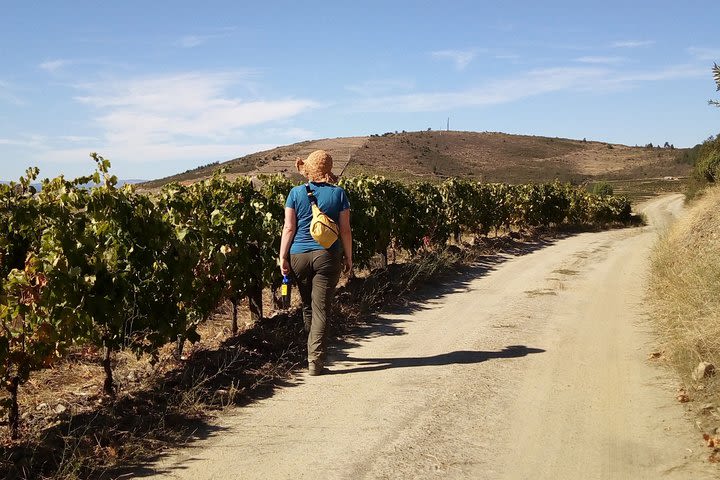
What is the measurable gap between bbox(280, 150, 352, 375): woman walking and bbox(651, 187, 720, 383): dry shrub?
10.6 ft

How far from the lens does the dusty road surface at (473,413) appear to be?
12.8ft

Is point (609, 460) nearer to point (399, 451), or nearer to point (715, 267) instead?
point (399, 451)

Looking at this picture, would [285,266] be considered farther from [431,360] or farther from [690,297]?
[690,297]

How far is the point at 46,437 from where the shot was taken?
413cm

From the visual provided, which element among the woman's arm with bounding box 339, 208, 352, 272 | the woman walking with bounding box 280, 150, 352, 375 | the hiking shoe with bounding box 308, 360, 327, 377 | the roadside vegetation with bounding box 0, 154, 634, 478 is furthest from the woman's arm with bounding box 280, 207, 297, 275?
the hiking shoe with bounding box 308, 360, 327, 377

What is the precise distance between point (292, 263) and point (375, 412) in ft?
5.28

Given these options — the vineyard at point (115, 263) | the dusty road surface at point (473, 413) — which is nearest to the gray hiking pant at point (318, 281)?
the dusty road surface at point (473, 413)

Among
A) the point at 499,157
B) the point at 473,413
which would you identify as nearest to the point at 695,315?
the point at 473,413

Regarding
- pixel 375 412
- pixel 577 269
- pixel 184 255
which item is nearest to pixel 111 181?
pixel 184 255

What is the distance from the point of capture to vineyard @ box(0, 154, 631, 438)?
438 centimetres

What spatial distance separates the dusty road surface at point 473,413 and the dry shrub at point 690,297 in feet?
0.96

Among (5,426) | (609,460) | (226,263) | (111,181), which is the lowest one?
(609,460)

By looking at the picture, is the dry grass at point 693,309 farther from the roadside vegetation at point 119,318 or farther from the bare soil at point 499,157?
the bare soil at point 499,157

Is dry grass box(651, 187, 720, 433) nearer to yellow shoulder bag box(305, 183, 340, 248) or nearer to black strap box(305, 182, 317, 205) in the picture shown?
yellow shoulder bag box(305, 183, 340, 248)
